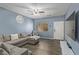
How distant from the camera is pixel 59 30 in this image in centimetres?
212

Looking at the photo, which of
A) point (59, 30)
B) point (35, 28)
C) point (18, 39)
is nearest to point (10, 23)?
point (18, 39)

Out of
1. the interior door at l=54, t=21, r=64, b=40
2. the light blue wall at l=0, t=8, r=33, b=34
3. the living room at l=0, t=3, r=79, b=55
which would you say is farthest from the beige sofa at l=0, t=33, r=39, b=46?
the interior door at l=54, t=21, r=64, b=40

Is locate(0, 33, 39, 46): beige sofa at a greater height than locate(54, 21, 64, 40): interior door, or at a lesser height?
lesser

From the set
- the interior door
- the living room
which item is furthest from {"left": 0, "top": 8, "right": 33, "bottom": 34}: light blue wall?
the interior door

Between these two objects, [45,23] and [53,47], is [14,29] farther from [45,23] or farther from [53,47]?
[53,47]

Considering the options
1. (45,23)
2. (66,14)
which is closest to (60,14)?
(66,14)

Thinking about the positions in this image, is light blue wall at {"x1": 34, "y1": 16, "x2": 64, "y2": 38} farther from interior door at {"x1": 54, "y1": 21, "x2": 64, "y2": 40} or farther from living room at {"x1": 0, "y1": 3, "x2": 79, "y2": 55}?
interior door at {"x1": 54, "y1": 21, "x2": 64, "y2": 40}

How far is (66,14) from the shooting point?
213cm

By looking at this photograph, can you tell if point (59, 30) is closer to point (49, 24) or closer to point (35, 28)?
point (49, 24)

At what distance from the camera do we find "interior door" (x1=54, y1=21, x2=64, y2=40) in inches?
81.7

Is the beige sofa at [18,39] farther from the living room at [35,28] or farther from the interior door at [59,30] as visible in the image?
the interior door at [59,30]

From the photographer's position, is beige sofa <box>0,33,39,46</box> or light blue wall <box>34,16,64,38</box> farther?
light blue wall <box>34,16,64,38</box>

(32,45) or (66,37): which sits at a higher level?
(66,37)
